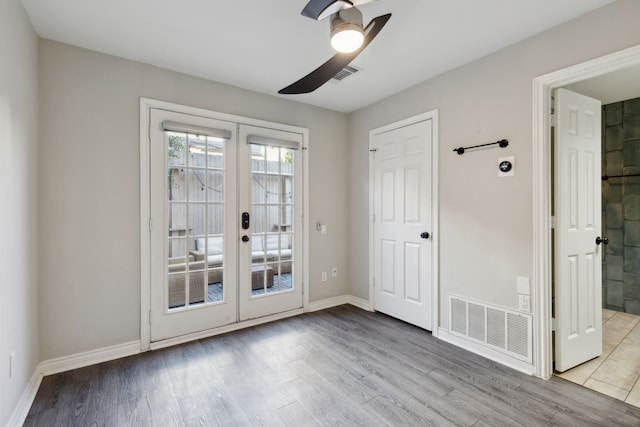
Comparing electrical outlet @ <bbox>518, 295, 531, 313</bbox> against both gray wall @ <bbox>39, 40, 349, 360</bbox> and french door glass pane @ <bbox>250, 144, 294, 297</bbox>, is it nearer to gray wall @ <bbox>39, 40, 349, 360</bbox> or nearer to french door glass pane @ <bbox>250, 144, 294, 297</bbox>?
french door glass pane @ <bbox>250, 144, 294, 297</bbox>

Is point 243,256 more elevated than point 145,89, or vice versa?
point 145,89

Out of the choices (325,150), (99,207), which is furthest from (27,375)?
(325,150)

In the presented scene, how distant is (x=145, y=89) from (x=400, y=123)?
8.33 feet

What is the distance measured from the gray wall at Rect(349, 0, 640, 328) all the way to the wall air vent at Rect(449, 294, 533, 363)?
3.3 inches

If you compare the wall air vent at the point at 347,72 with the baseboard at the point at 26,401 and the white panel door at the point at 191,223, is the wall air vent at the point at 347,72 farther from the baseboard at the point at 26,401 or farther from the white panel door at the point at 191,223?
the baseboard at the point at 26,401

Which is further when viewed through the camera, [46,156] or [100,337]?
[100,337]

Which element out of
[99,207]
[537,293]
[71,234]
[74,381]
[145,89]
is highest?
[145,89]

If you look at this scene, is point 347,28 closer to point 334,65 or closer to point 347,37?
point 347,37

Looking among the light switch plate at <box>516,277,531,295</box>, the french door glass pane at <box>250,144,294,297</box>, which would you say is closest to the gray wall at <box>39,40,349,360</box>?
the french door glass pane at <box>250,144,294,297</box>

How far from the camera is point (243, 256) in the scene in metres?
3.24

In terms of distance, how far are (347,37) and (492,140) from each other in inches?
65.3

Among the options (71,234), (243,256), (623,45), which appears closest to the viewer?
(623,45)

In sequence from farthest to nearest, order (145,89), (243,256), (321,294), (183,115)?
(321,294), (243,256), (183,115), (145,89)

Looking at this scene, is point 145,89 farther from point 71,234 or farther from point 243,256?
point 243,256
